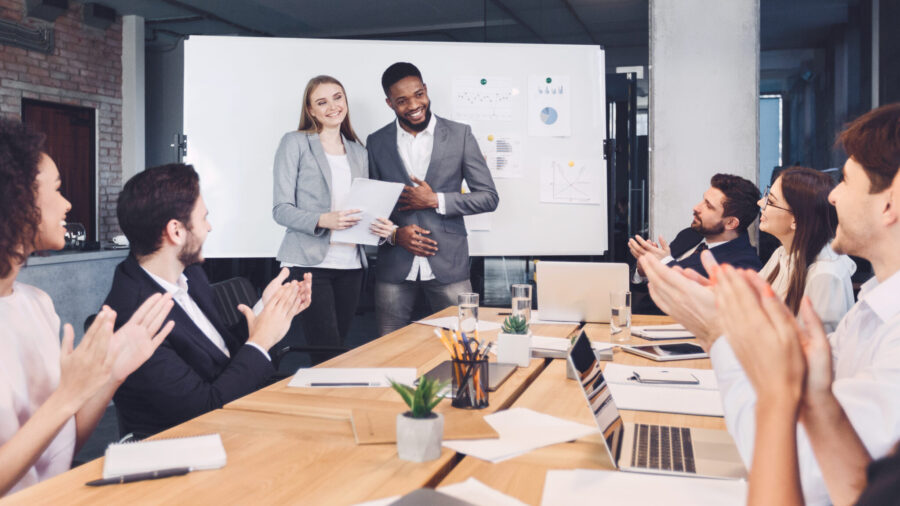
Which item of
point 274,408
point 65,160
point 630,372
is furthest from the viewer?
point 65,160

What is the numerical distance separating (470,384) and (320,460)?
41cm

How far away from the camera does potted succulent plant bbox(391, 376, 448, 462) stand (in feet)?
3.89

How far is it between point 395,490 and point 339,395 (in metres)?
0.60

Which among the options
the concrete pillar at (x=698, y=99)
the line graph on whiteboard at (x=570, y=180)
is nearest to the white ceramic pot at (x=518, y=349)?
the line graph on whiteboard at (x=570, y=180)

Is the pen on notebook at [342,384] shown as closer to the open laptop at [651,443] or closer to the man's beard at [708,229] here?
the open laptop at [651,443]

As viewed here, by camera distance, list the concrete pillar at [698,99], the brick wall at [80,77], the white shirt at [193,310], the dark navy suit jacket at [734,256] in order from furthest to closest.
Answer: the brick wall at [80,77] < the concrete pillar at [698,99] < the dark navy suit jacket at [734,256] < the white shirt at [193,310]

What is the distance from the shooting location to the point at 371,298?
7.55 m

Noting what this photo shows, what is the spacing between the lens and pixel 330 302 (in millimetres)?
3318

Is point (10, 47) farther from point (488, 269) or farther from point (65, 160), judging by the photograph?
point (488, 269)

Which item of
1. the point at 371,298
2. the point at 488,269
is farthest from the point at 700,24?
the point at 371,298

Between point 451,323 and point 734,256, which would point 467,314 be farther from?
point 734,256

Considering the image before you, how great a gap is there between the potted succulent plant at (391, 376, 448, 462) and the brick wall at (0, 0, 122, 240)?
7.16m

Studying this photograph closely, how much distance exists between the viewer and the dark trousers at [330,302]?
3.31 metres

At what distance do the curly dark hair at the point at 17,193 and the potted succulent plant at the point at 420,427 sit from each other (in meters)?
0.81
